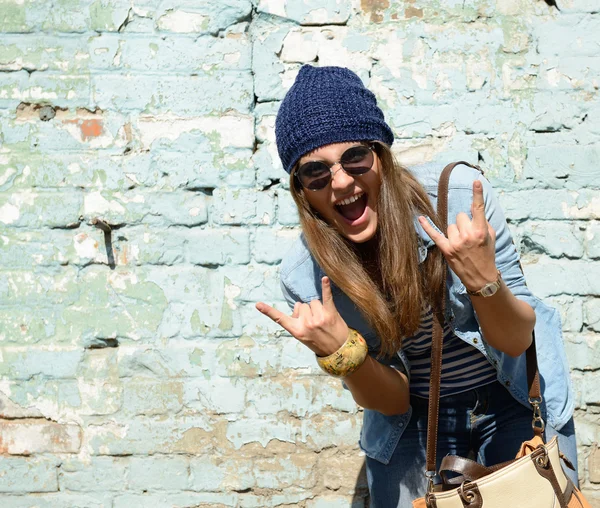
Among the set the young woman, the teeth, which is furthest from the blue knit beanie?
the teeth

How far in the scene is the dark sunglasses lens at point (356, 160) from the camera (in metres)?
1.74

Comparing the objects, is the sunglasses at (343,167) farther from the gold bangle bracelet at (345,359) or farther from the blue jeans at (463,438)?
the blue jeans at (463,438)

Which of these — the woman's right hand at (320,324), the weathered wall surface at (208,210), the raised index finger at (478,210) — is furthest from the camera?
the weathered wall surface at (208,210)

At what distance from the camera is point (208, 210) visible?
8.61ft

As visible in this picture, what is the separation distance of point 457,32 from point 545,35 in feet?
1.04

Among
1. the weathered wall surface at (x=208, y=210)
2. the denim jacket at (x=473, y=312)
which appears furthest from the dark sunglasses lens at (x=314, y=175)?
the weathered wall surface at (x=208, y=210)

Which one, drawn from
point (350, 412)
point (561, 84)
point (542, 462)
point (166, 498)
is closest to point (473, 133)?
point (561, 84)

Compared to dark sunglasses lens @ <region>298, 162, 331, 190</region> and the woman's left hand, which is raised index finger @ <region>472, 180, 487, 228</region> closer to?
the woman's left hand

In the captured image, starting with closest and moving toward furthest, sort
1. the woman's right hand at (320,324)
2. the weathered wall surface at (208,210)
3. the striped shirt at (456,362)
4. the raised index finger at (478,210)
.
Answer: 1. the raised index finger at (478,210)
2. the woman's right hand at (320,324)
3. the striped shirt at (456,362)
4. the weathered wall surface at (208,210)

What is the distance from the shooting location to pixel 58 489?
2689 mm

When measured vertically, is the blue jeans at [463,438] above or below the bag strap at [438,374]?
below

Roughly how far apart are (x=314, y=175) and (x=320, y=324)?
384 millimetres

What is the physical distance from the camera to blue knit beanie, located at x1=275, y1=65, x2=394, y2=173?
1.74m

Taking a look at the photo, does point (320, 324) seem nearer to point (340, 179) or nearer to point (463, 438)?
point (340, 179)
